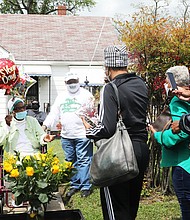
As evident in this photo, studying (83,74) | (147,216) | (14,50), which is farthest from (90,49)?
(147,216)

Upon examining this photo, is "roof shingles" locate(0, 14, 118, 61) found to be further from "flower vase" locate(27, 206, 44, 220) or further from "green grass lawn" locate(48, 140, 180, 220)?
"flower vase" locate(27, 206, 44, 220)

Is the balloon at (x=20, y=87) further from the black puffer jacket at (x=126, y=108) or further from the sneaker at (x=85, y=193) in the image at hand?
the black puffer jacket at (x=126, y=108)

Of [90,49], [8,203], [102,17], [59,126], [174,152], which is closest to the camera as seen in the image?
[174,152]

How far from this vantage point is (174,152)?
344 centimetres

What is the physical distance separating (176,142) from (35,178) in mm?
1625

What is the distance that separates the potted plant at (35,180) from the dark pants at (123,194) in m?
0.89

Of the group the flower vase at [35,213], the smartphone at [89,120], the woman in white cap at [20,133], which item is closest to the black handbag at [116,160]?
the smartphone at [89,120]

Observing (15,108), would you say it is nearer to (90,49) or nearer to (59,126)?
(59,126)

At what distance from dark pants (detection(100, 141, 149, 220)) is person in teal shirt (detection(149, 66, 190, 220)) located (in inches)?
7.4

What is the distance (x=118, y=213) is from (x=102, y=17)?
2005 cm

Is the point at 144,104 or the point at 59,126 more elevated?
Answer: the point at 144,104

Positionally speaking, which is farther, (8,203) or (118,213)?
(8,203)

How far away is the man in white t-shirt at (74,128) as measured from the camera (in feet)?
21.4

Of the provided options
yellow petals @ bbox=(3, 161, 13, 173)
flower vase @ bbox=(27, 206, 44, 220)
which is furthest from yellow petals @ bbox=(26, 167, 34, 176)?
flower vase @ bbox=(27, 206, 44, 220)
